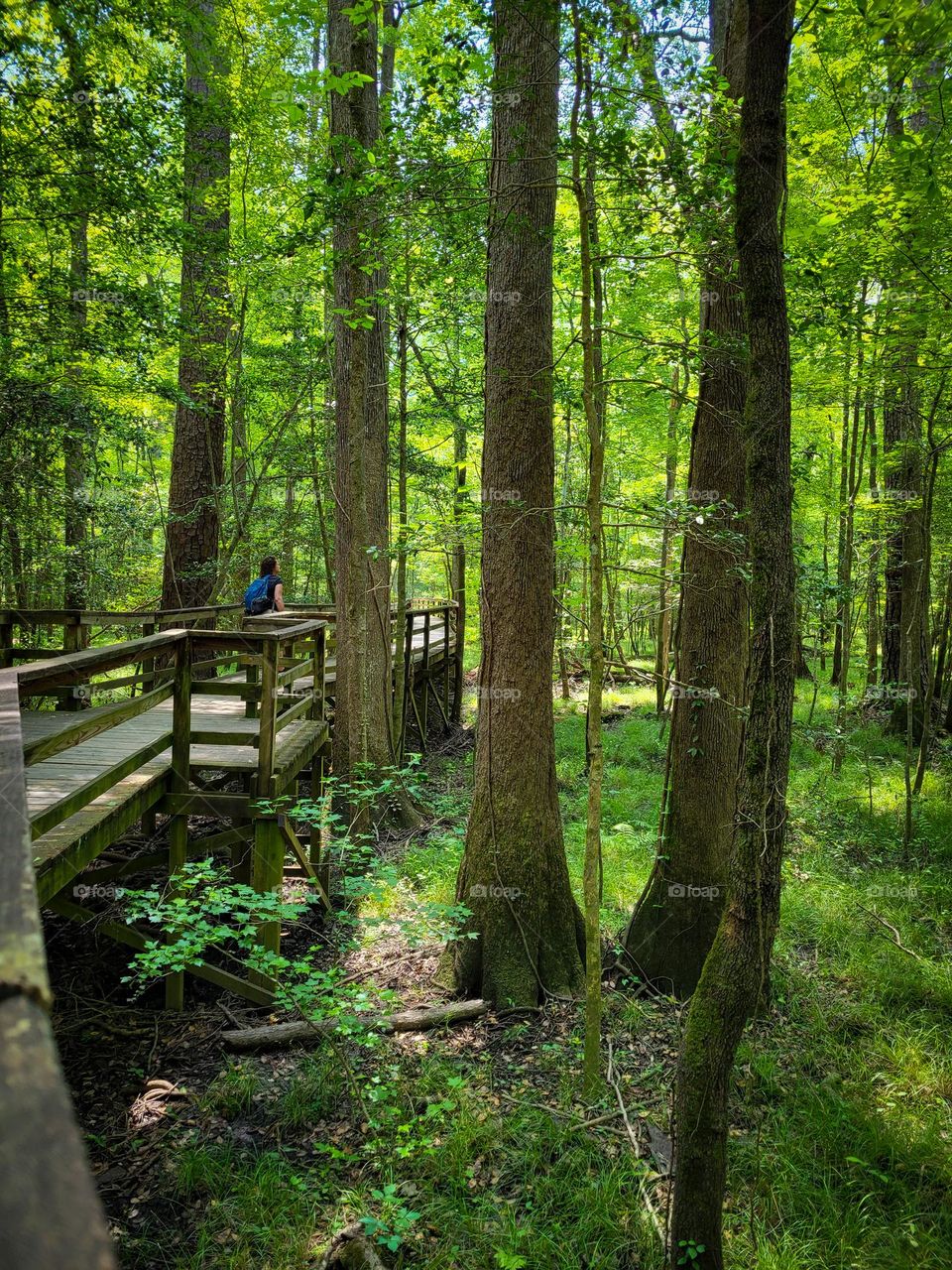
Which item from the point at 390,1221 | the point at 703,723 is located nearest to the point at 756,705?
the point at 703,723

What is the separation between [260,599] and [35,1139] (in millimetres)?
9042

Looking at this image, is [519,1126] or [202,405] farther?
[202,405]

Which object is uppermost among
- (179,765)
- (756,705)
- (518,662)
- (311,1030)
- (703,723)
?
(756,705)

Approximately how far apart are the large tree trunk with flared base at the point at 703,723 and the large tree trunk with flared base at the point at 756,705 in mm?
1983

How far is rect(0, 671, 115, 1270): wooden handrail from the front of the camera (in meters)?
0.42

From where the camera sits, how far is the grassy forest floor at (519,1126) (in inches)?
131

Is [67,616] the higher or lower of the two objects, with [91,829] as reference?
higher

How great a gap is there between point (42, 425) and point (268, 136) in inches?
224

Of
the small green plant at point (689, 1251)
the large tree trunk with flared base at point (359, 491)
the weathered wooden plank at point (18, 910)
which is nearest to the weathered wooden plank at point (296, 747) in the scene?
the large tree trunk with flared base at point (359, 491)

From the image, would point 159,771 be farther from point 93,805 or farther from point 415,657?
point 415,657

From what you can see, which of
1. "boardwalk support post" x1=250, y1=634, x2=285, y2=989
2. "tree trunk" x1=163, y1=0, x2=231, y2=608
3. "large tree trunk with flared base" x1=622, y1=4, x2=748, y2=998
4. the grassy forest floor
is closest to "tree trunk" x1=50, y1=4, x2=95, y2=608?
"tree trunk" x1=163, y1=0, x2=231, y2=608

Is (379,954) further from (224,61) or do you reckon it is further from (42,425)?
(224,61)

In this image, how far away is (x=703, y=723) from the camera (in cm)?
538

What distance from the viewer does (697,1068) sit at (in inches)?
114
